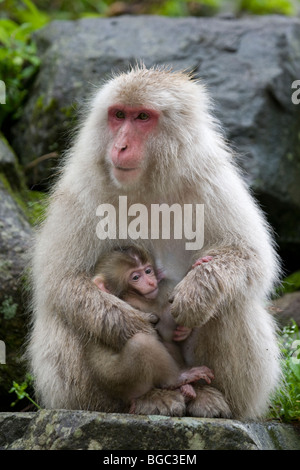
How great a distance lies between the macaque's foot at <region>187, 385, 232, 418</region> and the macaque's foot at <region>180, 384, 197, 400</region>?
0.05 m

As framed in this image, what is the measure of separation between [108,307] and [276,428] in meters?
1.45

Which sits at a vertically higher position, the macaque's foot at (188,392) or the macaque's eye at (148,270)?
the macaque's eye at (148,270)

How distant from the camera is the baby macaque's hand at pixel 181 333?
4.78 meters

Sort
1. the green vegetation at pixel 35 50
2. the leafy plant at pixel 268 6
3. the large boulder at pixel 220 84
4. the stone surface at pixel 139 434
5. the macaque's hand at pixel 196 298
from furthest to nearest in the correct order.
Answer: the leafy plant at pixel 268 6 < the large boulder at pixel 220 84 < the green vegetation at pixel 35 50 < the macaque's hand at pixel 196 298 < the stone surface at pixel 139 434

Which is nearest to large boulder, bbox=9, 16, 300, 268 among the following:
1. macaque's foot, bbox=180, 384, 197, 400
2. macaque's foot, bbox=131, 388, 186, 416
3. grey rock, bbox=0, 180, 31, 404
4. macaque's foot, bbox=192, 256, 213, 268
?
grey rock, bbox=0, 180, 31, 404

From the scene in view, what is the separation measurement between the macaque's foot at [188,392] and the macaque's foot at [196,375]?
3cm

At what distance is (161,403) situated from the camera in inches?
175

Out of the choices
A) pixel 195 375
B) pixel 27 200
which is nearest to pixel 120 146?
pixel 195 375

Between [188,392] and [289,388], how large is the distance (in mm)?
1332

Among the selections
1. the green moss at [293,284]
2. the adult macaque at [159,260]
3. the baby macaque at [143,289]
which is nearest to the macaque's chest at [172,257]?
the adult macaque at [159,260]

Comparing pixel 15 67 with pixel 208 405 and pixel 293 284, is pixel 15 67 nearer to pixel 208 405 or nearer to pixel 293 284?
pixel 293 284

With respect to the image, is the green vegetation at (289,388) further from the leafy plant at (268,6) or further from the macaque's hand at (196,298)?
the leafy plant at (268,6)
